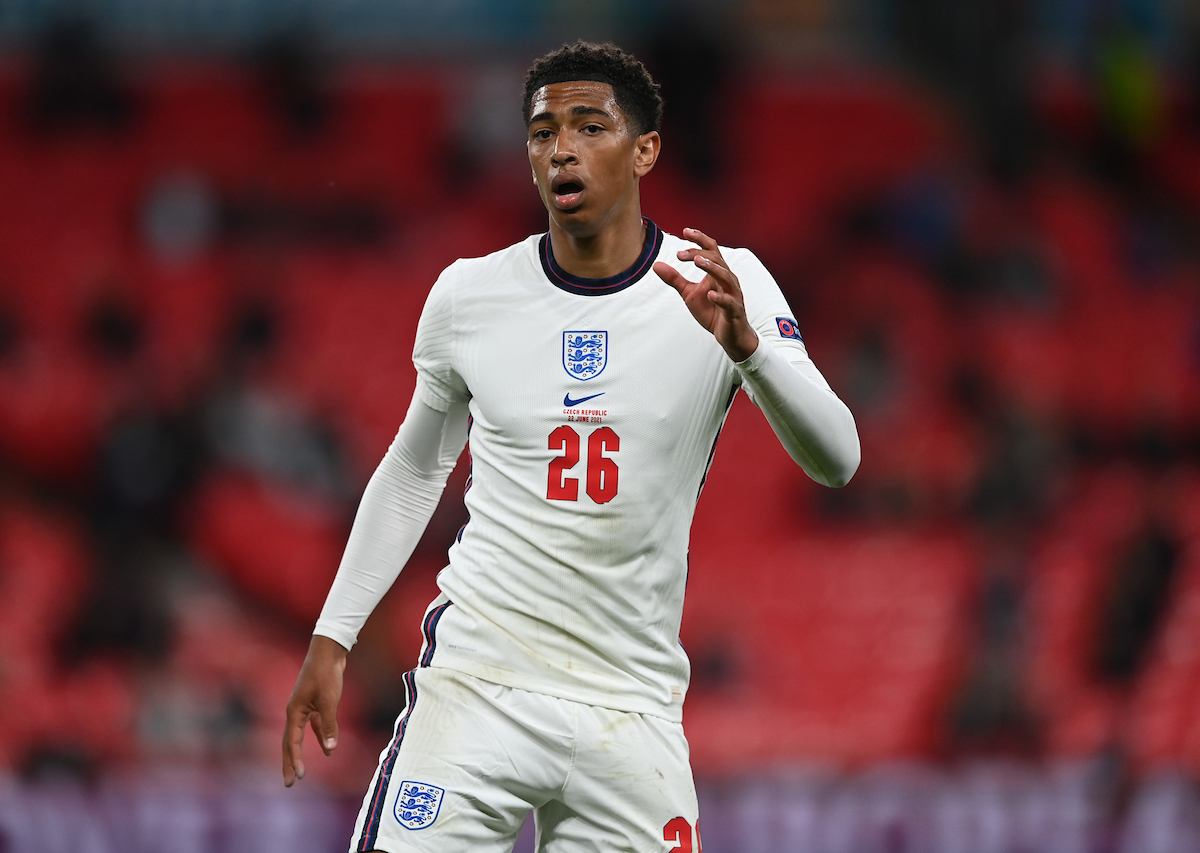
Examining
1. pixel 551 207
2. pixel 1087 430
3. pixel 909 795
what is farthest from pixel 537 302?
pixel 1087 430

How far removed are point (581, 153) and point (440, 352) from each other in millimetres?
500

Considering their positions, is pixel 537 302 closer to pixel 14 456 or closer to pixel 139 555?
pixel 139 555

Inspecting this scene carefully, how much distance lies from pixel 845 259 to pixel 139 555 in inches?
185

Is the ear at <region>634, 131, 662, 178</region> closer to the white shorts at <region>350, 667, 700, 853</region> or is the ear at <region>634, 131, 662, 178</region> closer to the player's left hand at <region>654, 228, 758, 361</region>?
the player's left hand at <region>654, 228, 758, 361</region>

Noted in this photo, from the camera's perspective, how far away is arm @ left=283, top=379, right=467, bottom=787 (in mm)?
3059

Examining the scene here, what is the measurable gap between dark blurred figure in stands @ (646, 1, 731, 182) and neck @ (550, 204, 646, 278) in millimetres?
6894

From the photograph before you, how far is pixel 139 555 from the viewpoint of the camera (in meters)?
8.44

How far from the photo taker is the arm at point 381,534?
3059 mm

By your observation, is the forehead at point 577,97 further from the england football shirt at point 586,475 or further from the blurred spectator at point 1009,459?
the blurred spectator at point 1009,459

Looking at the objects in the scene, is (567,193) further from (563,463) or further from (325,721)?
(325,721)

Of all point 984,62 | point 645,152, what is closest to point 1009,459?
point 984,62

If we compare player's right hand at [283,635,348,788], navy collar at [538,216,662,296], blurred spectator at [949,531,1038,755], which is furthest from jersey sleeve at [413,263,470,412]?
blurred spectator at [949,531,1038,755]

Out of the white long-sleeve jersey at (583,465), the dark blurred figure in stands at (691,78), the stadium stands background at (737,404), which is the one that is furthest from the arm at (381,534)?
the dark blurred figure in stands at (691,78)

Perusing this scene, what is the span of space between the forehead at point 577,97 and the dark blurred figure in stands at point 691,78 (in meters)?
6.89
